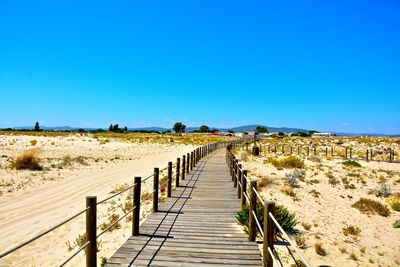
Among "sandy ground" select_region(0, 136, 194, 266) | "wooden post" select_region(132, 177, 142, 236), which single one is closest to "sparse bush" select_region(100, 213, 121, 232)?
"sandy ground" select_region(0, 136, 194, 266)

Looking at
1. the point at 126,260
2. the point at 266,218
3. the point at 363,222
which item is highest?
the point at 266,218

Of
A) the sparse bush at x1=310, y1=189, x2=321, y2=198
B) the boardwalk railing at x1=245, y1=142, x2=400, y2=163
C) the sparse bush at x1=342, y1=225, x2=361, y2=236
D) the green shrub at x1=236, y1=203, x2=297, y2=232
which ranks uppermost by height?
the boardwalk railing at x1=245, y1=142, x2=400, y2=163

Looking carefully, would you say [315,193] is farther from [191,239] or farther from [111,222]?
[191,239]

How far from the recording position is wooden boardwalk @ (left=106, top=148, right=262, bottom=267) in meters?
5.54

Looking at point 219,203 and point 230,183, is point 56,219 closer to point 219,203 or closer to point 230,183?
point 219,203

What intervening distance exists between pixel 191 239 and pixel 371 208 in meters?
8.72

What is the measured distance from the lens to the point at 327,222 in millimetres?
10555

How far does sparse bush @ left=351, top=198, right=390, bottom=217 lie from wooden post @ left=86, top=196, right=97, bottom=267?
1045 centimetres

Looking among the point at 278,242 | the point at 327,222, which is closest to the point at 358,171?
the point at 327,222

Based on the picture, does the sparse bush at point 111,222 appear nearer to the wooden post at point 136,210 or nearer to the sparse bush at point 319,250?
the wooden post at point 136,210

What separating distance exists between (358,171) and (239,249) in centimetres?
2044

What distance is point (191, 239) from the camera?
A: 6609 mm

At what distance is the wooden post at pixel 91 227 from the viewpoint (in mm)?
4949

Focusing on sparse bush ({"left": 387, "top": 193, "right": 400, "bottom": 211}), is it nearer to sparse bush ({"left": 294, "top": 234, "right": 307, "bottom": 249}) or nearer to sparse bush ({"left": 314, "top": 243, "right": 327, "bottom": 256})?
sparse bush ({"left": 294, "top": 234, "right": 307, "bottom": 249})
